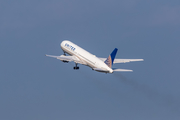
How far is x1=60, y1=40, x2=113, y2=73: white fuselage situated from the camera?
13125cm

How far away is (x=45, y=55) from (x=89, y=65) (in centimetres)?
1477

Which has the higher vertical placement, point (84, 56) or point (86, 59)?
point (84, 56)

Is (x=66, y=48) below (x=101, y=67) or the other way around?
the other way around

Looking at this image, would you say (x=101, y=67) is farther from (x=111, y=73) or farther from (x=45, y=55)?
(x=45, y=55)

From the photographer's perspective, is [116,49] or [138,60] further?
[138,60]

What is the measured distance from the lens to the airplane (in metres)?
129

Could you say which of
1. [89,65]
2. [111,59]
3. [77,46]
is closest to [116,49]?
[111,59]

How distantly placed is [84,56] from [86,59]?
1968mm

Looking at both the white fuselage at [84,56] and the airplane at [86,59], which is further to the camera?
the white fuselage at [84,56]

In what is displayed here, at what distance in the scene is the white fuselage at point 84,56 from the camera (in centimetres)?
13125

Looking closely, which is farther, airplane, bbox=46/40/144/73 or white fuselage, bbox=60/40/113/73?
white fuselage, bbox=60/40/113/73

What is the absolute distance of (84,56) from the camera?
140m

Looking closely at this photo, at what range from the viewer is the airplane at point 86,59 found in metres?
129

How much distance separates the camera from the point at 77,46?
14862 cm
